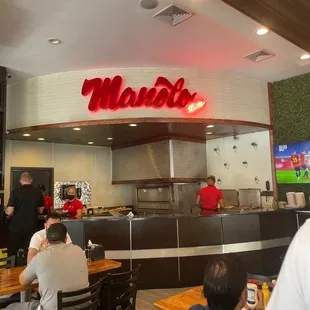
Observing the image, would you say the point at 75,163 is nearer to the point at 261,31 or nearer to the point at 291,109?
the point at 291,109

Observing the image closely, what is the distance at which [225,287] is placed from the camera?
58.7 inches

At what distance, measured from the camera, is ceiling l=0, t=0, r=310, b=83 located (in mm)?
3684

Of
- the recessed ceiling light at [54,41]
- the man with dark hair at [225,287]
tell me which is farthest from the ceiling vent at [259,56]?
the man with dark hair at [225,287]

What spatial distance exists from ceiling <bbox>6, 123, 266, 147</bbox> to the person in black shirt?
1.19 m

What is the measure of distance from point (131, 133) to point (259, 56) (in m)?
2.89

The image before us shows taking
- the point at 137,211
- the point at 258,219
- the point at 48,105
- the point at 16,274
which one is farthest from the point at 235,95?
the point at 16,274

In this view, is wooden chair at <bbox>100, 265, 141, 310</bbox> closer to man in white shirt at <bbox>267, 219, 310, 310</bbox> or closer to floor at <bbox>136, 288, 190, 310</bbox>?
floor at <bbox>136, 288, 190, 310</bbox>

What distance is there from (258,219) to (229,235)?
64 cm

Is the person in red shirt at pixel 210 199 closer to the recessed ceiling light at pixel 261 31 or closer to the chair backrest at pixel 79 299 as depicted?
the recessed ceiling light at pixel 261 31

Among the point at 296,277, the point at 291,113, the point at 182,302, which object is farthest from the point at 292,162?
the point at 296,277

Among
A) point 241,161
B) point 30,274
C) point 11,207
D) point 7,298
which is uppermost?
point 241,161

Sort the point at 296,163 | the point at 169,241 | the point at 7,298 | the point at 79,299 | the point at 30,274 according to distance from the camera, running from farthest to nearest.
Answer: the point at 296,163, the point at 169,241, the point at 7,298, the point at 30,274, the point at 79,299

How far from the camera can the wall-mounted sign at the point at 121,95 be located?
5.52 meters

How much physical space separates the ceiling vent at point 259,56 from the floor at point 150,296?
3989 mm
